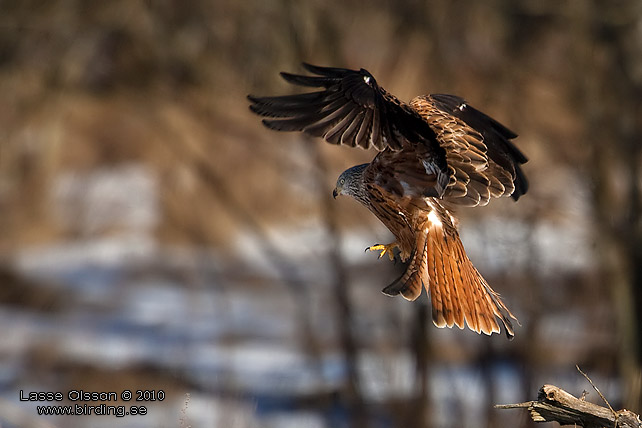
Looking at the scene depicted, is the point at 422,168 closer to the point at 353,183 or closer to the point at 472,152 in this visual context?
the point at 472,152

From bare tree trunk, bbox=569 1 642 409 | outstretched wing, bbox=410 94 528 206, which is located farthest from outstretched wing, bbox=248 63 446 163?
bare tree trunk, bbox=569 1 642 409

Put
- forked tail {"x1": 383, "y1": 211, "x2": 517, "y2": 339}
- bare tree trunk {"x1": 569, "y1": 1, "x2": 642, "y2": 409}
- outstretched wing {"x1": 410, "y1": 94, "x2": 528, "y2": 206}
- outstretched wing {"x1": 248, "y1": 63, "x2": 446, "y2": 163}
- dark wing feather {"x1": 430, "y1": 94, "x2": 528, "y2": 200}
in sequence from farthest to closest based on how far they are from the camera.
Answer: bare tree trunk {"x1": 569, "y1": 1, "x2": 642, "y2": 409} < dark wing feather {"x1": 430, "y1": 94, "x2": 528, "y2": 200} < outstretched wing {"x1": 410, "y1": 94, "x2": 528, "y2": 206} < forked tail {"x1": 383, "y1": 211, "x2": 517, "y2": 339} < outstretched wing {"x1": 248, "y1": 63, "x2": 446, "y2": 163}

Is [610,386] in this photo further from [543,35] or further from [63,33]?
[63,33]

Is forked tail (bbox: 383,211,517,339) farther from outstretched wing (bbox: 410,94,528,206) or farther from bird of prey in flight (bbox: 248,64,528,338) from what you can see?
outstretched wing (bbox: 410,94,528,206)

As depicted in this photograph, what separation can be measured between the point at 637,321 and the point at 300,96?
5.34m

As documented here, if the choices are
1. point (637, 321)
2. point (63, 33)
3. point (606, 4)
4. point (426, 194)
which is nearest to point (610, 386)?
point (637, 321)

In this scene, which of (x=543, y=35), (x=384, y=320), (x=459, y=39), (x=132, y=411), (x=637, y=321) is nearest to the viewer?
(x=132, y=411)

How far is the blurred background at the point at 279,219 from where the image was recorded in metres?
7.06

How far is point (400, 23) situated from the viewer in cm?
820

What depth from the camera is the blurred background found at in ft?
23.2

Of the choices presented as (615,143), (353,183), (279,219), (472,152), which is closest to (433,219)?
(472,152)

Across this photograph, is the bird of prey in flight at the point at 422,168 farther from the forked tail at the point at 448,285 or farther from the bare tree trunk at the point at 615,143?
the bare tree trunk at the point at 615,143

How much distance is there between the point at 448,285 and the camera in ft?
10.5

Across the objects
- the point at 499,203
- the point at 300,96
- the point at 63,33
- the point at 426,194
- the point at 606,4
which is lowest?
the point at 426,194
